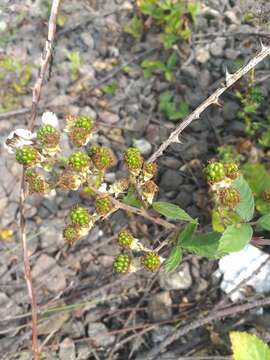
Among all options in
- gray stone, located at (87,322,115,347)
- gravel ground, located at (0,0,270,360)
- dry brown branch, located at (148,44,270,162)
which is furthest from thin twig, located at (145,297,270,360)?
dry brown branch, located at (148,44,270,162)

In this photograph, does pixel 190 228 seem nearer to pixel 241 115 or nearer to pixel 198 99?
pixel 241 115

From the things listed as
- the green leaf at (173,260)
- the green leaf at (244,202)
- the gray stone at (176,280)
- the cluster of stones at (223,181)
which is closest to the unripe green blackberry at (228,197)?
the cluster of stones at (223,181)

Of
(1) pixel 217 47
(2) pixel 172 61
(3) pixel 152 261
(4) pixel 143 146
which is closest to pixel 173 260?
(3) pixel 152 261

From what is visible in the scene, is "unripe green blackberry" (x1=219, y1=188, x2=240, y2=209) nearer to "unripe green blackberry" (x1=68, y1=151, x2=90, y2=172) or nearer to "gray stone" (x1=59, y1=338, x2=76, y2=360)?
"unripe green blackberry" (x1=68, y1=151, x2=90, y2=172)

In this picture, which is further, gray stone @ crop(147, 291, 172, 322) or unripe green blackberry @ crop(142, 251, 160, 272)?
gray stone @ crop(147, 291, 172, 322)

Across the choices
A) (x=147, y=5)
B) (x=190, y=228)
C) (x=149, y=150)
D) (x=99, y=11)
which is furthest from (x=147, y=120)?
(x=190, y=228)

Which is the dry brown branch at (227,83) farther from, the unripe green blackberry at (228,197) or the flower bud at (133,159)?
the unripe green blackberry at (228,197)

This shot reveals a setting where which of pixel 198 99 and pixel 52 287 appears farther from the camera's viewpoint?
pixel 198 99
